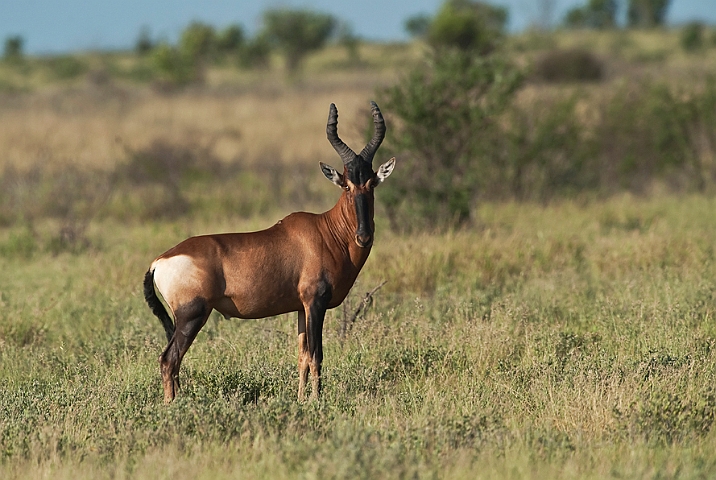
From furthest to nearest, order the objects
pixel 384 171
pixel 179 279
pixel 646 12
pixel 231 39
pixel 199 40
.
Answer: pixel 646 12 < pixel 231 39 < pixel 199 40 < pixel 384 171 < pixel 179 279

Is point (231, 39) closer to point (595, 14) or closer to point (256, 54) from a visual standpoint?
point (256, 54)

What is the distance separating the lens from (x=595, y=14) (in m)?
88.2

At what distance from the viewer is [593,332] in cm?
838

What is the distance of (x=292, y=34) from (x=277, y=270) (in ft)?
180

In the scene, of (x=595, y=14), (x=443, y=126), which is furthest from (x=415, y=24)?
(x=443, y=126)

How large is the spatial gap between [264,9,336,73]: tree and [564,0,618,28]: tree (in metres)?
35.1

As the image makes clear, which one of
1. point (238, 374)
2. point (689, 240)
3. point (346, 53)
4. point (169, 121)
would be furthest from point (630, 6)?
point (238, 374)

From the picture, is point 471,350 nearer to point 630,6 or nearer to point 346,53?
point 346,53

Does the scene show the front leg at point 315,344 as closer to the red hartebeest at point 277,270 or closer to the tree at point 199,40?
the red hartebeest at point 277,270

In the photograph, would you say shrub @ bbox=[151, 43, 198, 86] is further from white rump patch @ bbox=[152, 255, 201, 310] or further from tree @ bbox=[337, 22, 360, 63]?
white rump patch @ bbox=[152, 255, 201, 310]

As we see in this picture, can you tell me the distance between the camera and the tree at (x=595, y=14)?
285ft

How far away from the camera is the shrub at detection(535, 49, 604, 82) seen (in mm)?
40375

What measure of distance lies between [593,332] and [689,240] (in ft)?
13.8

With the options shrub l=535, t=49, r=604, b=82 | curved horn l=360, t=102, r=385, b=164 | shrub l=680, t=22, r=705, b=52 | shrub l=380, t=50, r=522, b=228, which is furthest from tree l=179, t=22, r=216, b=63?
curved horn l=360, t=102, r=385, b=164
